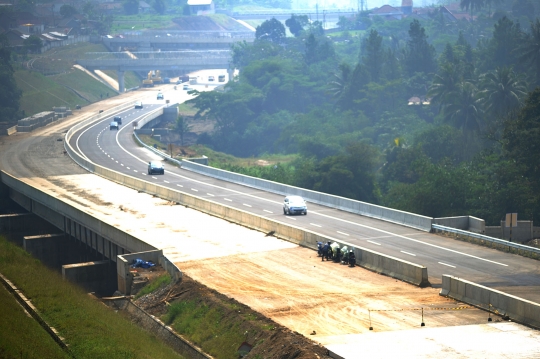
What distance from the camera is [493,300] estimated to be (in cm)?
3888

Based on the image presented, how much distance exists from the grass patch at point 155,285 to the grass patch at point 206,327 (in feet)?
11.9

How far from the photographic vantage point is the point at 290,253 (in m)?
53.7

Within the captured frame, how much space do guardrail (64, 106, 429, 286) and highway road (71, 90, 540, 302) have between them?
1440mm

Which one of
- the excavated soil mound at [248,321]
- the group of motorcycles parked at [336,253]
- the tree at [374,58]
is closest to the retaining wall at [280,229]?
the group of motorcycles parked at [336,253]

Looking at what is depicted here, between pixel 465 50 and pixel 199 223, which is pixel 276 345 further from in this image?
pixel 465 50

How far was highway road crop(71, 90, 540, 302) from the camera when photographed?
46.6m

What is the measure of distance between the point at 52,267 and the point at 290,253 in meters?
25.5

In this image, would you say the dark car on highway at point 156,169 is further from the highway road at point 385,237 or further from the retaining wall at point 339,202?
the retaining wall at point 339,202

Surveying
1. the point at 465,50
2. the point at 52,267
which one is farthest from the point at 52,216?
the point at 465,50

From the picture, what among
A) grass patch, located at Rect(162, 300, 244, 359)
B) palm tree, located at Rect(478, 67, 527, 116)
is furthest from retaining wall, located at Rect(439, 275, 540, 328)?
palm tree, located at Rect(478, 67, 527, 116)

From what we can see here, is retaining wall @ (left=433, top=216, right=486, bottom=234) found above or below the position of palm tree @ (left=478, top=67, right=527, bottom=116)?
below

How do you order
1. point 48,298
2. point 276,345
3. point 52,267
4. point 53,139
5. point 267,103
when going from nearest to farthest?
point 276,345, point 48,298, point 52,267, point 53,139, point 267,103

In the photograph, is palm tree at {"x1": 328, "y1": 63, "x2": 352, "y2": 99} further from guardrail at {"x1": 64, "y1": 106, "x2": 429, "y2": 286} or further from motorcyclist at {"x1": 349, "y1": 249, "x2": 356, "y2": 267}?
motorcyclist at {"x1": 349, "y1": 249, "x2": 356, "y2": 267}

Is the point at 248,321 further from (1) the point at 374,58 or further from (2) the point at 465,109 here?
(1) the point at 374,58
